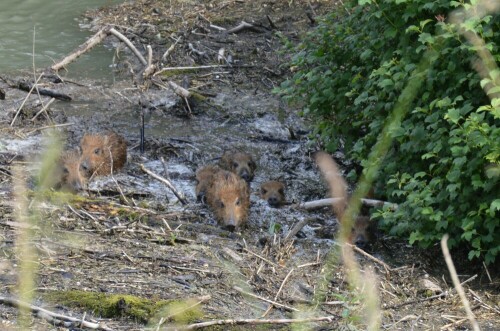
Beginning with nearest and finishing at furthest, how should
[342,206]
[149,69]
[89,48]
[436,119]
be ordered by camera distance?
[436,119]
[342,206]
[149,69]
[89,48]

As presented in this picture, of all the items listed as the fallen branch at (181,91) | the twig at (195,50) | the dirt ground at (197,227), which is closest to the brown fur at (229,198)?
the dirt ground at (197,227)

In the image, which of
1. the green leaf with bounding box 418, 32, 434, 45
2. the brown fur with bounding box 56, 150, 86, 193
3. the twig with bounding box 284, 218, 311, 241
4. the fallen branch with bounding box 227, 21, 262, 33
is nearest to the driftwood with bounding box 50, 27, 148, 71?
the fallen branch with bounding box 227, 21, 262, 33

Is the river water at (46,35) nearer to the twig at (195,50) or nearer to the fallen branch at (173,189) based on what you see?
the twig at (195,50)

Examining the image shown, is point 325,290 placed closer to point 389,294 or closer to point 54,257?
point 389,294

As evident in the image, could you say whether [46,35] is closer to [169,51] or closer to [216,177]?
[169,51]

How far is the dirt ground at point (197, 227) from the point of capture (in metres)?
6.34

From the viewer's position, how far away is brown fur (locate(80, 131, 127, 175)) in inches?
385

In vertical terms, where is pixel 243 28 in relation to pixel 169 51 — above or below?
above

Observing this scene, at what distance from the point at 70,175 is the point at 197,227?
1864mm

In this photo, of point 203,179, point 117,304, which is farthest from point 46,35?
point 117,304

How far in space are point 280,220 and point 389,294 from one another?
206cm

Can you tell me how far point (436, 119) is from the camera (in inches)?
286

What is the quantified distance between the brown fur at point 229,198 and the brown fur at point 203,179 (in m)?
0.06

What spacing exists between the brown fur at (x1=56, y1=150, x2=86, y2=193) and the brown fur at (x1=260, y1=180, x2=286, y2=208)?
6.33 ft
